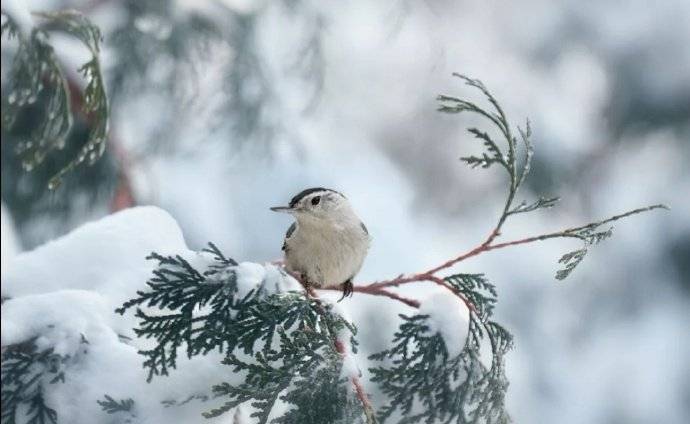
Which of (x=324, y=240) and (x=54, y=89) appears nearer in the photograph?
(x=54, y=89)

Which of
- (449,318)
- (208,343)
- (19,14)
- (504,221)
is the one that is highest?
(19,14)

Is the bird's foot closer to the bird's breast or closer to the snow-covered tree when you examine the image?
the bird's breast

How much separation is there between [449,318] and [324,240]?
0.60 metres

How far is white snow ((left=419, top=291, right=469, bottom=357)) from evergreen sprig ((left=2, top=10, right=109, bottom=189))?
553 millimetres

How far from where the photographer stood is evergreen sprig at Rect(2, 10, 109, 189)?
1.36 m

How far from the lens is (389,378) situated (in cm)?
132

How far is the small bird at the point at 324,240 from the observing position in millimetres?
1821

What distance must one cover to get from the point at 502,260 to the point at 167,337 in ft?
16.7

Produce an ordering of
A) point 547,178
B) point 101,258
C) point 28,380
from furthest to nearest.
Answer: point 547,178
point 101,258
point 28,380

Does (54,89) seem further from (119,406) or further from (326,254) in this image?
(326,254)

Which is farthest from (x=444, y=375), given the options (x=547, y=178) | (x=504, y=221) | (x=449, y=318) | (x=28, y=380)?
(x=547, y=178)

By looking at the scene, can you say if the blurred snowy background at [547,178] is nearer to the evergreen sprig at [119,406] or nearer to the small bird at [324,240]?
the small bird at [324,240]

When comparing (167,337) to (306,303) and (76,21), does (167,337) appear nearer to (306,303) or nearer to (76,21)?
(306,303)

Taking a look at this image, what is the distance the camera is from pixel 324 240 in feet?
6.22
